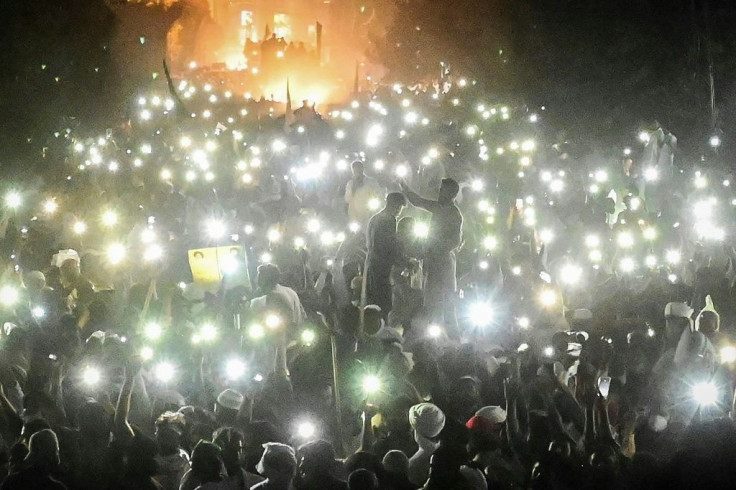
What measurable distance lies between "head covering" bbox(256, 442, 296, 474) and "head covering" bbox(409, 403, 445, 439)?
0.99m

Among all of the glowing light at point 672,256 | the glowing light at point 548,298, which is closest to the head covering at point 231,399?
the glowing light at point 548,298

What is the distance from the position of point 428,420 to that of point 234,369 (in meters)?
2.77

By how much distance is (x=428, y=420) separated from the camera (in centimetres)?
488

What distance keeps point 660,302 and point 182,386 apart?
5.86m

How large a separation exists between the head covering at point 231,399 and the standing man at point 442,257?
276cm

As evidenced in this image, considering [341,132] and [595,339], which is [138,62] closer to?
[341,132]

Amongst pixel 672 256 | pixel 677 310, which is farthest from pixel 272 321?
pixel 672 256

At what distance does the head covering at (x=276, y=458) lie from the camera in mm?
4418

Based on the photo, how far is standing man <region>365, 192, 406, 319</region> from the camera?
761cm

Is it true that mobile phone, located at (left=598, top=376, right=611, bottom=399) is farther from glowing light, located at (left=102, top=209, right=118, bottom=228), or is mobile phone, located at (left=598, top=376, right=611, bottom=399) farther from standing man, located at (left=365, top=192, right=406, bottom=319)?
glowing light, located at (left=102, top=209, right=118, bottom=228)

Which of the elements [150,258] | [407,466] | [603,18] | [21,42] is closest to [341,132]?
[603,18]

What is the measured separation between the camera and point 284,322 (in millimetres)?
7020

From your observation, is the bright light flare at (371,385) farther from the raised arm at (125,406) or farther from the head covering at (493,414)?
the raised arm at (125,406)

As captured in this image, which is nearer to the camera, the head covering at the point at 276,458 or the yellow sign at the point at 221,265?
the head covering at the point at 276,458
